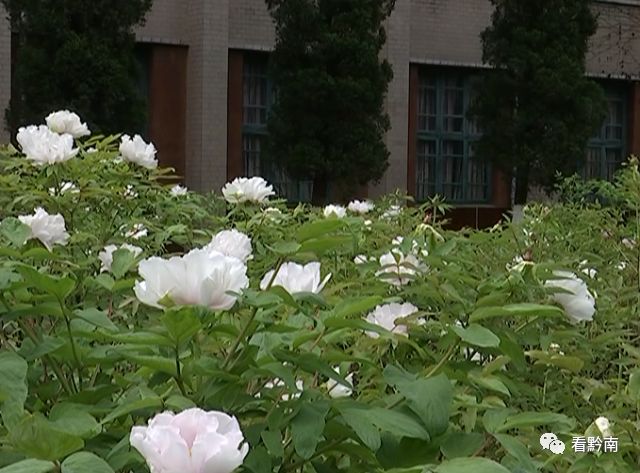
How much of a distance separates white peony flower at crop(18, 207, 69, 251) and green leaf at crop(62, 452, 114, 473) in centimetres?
125

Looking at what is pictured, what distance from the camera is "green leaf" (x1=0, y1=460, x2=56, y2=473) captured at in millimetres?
1166

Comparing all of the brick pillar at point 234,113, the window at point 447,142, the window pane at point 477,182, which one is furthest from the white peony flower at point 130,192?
the window pane at point 477,182

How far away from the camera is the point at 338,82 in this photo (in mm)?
14547

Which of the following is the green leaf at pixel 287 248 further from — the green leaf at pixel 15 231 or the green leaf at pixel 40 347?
the green leaf at pixel 15 231

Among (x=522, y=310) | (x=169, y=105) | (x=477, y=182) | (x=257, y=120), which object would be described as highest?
(x=169, y=105)

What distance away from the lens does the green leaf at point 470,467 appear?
128cm

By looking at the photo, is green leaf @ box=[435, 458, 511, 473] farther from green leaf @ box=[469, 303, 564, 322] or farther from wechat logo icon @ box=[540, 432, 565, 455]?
wechat logo icon @ box=[540, 432, 565, 455]

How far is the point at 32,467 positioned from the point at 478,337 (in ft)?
2.06

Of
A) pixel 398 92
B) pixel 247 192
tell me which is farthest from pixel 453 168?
pixel 247 192

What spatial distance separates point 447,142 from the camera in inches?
749

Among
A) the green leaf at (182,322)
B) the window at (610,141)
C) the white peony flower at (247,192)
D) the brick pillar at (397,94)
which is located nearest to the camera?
the green leaf at (182,322)

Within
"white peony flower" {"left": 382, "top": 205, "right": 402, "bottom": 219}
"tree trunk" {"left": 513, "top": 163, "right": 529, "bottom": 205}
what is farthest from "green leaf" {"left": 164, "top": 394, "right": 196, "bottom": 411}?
"tree trunk" {"left": 513, "top": 163, "right": 529, "bottom": 205}

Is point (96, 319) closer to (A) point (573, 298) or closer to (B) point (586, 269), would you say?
(A) point (573, 298)

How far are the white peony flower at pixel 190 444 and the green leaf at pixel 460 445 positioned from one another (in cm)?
29
